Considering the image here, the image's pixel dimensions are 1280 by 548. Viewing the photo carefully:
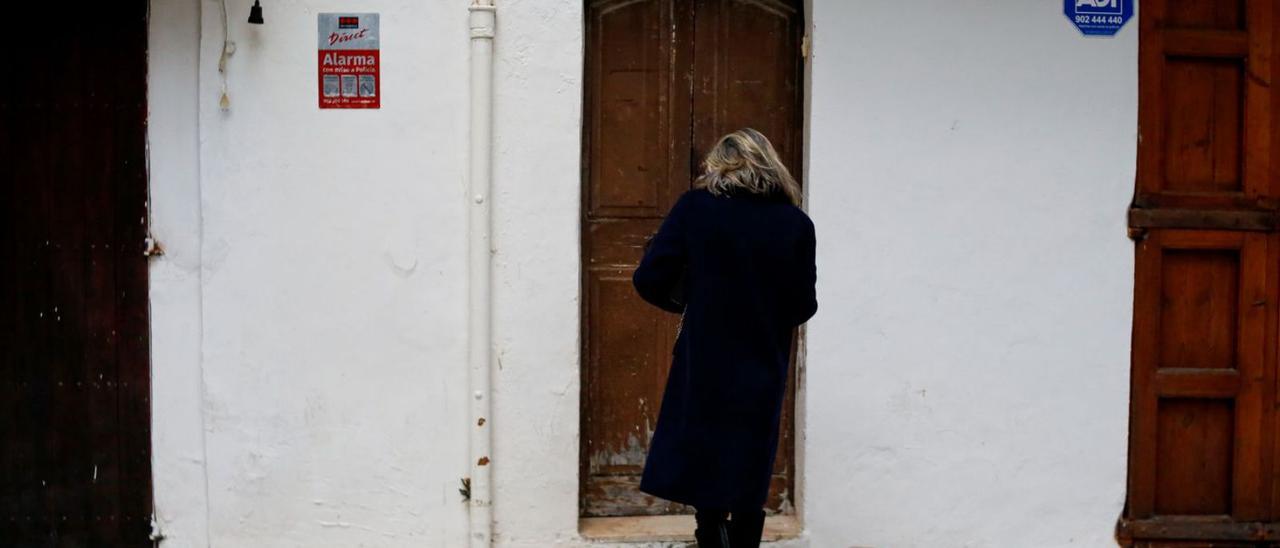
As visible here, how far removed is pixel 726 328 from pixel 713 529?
68 cm

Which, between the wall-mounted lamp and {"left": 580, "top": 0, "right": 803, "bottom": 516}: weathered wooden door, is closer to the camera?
the wall-mounted lamp

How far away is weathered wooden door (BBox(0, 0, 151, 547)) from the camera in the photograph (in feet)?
15.7

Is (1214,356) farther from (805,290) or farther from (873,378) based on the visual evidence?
(805,290)

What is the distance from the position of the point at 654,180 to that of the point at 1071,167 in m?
1.66

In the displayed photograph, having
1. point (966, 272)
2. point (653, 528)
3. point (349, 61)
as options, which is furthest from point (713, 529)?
point (349, 61)

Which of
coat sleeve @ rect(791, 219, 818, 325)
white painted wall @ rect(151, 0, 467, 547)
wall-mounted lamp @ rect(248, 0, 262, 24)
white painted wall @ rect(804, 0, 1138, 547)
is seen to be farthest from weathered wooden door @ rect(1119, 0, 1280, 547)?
wall-mounted lamp @ rect(248, 0, 262, 24)

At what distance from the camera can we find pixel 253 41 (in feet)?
15.4

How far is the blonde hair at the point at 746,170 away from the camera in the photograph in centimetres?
379

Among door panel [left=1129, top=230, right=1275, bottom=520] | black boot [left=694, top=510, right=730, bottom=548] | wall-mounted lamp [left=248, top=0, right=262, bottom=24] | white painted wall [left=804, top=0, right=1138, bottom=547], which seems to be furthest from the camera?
door panel [left=1129, top=230, right=1275, bottom=520]

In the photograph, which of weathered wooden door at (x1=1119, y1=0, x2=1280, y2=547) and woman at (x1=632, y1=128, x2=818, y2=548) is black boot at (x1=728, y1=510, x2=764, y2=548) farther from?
weathered wooden door at (x1=1119, y1=0, x2=1280, y2=547)

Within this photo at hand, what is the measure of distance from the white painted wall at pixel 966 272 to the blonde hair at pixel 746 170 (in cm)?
95

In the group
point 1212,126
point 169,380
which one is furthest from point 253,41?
point 1212,126

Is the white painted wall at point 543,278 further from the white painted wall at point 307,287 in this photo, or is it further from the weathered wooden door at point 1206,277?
the weathered wooden door at point 1206,277

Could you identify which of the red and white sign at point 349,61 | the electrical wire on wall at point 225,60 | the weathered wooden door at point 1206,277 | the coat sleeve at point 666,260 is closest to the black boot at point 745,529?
the coat sleeve at point 666,260
